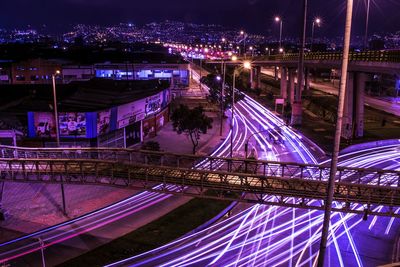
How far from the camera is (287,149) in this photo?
4325cm

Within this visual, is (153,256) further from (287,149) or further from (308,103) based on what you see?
(308,103)

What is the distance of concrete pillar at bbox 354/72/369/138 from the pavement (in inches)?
1071

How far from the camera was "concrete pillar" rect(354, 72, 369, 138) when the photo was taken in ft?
154

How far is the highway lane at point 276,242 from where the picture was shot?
20.6 metres

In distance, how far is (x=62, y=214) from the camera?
26484mm

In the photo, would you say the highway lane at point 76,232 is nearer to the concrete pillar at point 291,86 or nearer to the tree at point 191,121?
the tree at point 191,121

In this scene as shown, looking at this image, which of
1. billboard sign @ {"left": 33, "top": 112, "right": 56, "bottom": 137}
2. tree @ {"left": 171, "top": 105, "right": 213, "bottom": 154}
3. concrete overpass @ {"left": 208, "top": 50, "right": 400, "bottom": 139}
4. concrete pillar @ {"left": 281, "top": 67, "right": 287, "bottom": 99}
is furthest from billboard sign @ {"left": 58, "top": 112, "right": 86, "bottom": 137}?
concrete pillar @ {"left": 281, "top": 67, "right": 287, "bottom": 99}

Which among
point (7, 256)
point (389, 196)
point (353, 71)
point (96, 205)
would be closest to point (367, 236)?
point (389, 196)

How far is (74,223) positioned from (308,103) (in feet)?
195

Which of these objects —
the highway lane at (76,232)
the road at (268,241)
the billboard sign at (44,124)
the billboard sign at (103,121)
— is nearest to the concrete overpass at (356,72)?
the road at (268,241)

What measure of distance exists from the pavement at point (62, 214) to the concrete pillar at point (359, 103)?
2719 cm

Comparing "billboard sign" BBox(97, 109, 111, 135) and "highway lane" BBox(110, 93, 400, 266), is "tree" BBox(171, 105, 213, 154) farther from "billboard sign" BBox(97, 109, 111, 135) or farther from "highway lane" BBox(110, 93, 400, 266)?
"highway lane" BBox(110, 93, 400, 266)

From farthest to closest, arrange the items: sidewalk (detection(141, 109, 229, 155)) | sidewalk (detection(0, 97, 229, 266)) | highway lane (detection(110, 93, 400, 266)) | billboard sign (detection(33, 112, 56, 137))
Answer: sidewalk (detection(141, 109, 229, 155))
billboard sign (detection(33, 112, 56, 137))
sidewalk (detection(0, 97, 229, 266))
highway lane (detection(110, 93, 400, 266))

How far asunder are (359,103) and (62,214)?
35.1 metres
